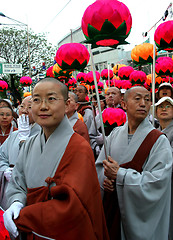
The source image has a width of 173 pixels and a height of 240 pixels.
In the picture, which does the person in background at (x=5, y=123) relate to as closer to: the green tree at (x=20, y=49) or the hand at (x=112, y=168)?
the hand at (x=112, y=168)

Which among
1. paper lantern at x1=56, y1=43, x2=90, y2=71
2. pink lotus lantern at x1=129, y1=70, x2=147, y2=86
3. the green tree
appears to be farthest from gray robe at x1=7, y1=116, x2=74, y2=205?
the green tree

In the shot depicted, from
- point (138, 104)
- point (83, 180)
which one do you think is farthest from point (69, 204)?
point (138, 104)

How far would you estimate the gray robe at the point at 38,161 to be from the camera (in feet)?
5.76

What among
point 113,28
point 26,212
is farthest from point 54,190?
point 113,28

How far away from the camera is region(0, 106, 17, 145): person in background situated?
3607 millimetres

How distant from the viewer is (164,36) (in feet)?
10.8

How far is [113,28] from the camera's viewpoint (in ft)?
6.27

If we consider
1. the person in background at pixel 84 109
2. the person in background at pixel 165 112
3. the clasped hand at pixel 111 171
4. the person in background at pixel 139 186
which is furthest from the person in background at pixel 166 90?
the clasped hand at pixel 111 171

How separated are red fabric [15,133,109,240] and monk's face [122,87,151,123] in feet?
3.02

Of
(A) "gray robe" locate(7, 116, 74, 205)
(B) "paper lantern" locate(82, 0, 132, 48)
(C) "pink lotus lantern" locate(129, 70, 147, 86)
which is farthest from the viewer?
(C) "pink lotus lantern" locate(129, 70, 147, 86)

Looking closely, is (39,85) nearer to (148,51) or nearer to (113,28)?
(113,28)

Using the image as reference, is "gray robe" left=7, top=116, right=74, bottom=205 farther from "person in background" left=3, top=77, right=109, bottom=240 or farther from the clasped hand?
the clasped hand

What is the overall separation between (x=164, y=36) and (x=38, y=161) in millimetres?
2573

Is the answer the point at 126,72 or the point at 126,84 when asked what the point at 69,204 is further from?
the point at 126,72
